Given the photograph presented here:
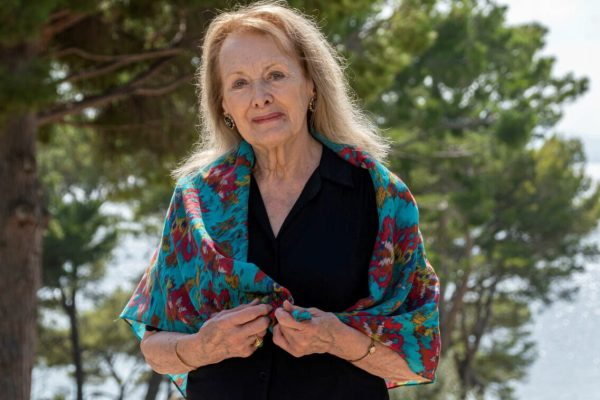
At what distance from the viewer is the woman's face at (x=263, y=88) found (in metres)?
2.36

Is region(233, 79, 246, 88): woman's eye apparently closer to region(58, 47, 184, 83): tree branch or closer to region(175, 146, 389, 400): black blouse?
region(175, 146, 389, 400): black blouse

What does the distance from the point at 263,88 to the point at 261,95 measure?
2 centimetres

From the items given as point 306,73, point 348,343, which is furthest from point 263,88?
point 348,343

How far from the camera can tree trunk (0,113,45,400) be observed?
28.1 feet

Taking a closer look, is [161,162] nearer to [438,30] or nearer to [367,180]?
[367,180]

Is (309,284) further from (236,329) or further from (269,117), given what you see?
(269,117)

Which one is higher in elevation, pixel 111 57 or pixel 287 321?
pixel 111 57

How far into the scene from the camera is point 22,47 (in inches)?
349

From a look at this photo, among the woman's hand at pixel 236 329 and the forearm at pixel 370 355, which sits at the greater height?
the woman's hand at pixel 236 329

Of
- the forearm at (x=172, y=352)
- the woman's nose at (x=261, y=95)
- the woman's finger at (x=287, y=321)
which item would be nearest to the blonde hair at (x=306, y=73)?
the woman's nose at (x=261, y=95)

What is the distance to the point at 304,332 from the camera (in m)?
2.15

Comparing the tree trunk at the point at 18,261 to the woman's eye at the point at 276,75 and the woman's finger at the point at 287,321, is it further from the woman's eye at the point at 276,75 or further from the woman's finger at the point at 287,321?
the woman's finger at the point at 287,321

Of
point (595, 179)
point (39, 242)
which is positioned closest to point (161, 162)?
point (39, 242)

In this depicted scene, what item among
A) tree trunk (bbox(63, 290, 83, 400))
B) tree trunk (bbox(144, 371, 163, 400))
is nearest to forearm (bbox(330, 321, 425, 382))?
tree trunk (bbox(144, 371, 163, 400))
